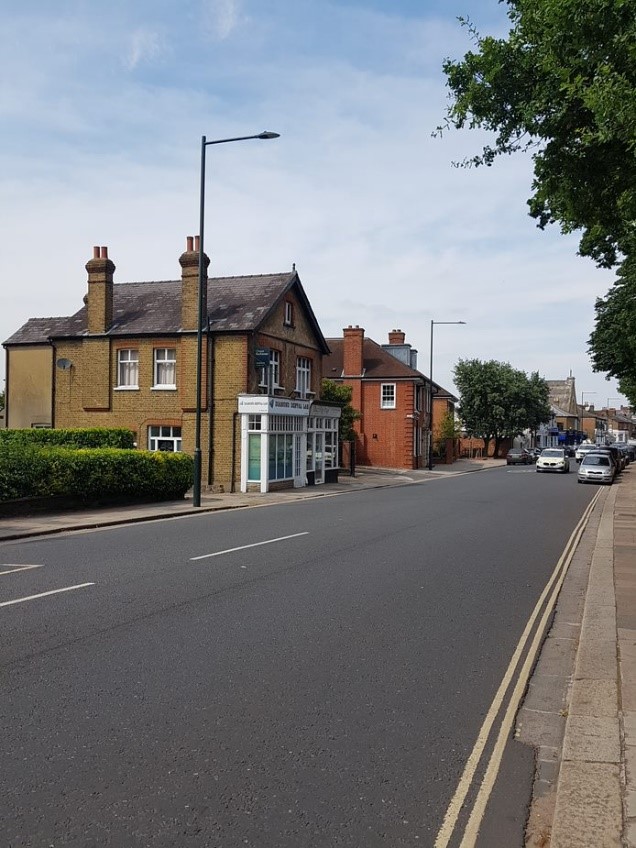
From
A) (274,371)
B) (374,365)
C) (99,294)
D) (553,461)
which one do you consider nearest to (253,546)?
(274,371)

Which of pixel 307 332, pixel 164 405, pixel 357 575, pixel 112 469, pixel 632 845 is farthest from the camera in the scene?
pixel 307 332

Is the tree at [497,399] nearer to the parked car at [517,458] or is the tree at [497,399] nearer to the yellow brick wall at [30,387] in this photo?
the parked car at [517,458]

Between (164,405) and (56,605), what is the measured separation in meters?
22.9

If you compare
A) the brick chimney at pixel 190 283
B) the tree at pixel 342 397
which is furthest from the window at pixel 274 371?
the tree at pixel 342 397

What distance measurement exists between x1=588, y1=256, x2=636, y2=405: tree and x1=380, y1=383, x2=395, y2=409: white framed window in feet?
46.6

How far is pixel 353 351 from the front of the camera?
5284 cm

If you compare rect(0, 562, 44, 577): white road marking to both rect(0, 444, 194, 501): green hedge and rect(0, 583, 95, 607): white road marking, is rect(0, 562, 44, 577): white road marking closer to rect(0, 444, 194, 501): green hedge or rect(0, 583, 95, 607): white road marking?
rect(0, 583, 95, 607): white road marking

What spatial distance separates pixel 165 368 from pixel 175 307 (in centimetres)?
292

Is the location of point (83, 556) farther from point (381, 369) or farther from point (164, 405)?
point (381, 369)

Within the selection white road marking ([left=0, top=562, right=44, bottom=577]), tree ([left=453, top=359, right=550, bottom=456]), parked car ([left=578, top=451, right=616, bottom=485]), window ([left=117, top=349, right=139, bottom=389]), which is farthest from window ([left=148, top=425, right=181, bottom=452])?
tree ([left=453, top=359, right=550, bottom=456])

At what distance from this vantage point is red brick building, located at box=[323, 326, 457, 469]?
51469mm

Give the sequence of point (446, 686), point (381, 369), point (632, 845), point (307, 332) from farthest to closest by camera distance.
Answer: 1. point (381, 369)
2. point (307, 332)
3. point (446, 686)
4. point (632, 845)

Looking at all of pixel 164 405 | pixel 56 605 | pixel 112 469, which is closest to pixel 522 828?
pixel 56 605

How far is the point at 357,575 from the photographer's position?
10.8 metres
